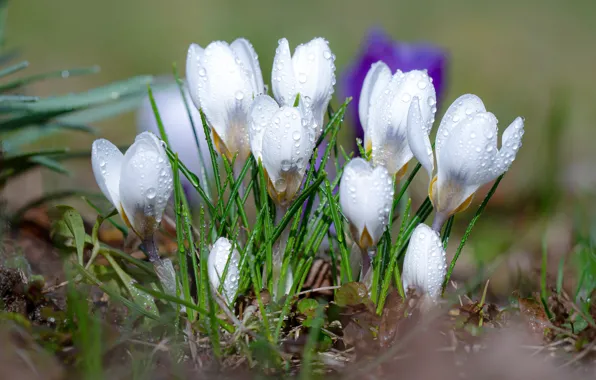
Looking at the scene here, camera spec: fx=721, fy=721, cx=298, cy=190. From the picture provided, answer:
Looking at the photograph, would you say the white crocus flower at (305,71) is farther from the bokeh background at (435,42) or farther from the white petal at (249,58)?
the bokeh background at (435,42)

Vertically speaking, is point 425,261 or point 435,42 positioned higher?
point 435,42

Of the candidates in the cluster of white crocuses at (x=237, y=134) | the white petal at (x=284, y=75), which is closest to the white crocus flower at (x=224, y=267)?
the cluster of white crocuses at (x=237, y=134)

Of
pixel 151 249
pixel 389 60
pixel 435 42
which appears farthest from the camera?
pixel 435 42

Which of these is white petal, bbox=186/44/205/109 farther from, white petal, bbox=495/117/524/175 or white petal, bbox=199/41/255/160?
white petal, bbox=495/117/524/175

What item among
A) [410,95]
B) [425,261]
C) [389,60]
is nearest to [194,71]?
[410,95]

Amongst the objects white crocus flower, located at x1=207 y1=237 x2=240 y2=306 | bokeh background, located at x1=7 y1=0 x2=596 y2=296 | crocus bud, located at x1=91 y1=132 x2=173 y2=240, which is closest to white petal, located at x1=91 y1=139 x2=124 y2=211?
crocus bud, located at x1=91 y1=132 x2=173 y2=240

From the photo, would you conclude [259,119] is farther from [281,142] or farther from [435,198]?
[435,198]
